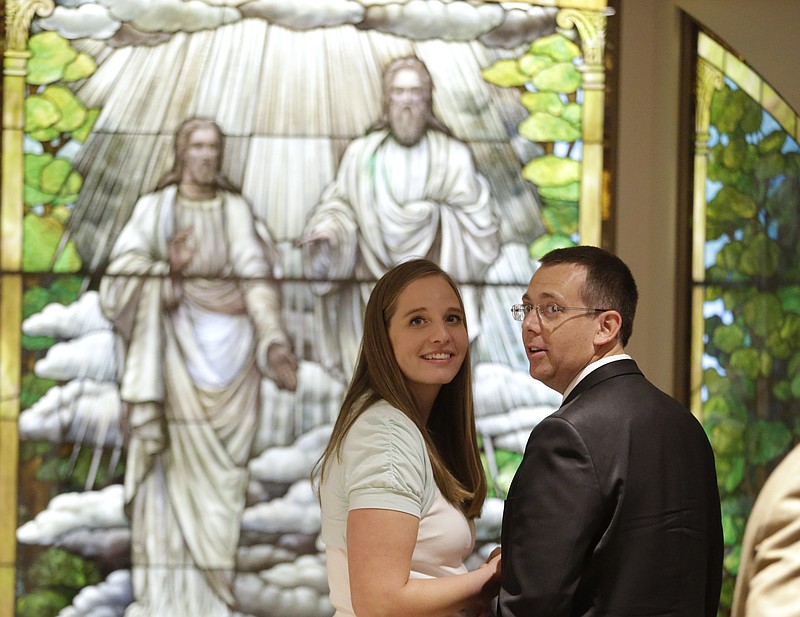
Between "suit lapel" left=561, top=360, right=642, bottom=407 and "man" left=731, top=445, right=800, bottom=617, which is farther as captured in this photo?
"suit lapel" left=561, top=360, right=642, bottom=407

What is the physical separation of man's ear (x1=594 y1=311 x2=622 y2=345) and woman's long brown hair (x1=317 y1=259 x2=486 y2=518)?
464 millimetres

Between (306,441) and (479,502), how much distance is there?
206cm

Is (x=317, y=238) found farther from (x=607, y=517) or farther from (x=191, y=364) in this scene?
(x=607, y=517)

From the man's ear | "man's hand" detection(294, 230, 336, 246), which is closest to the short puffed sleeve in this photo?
the man's ear

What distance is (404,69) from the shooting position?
16.6 ft

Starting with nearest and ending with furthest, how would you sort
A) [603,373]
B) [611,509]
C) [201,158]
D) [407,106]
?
[611,509]
[603,373]
[201,158]
[407,106]

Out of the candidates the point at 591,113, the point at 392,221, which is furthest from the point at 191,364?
the point at 591,113

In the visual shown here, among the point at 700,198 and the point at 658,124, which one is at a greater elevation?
the point at 658,124

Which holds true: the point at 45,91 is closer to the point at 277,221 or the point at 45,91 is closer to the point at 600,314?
the point at 277,221

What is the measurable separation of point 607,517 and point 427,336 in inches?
27.0

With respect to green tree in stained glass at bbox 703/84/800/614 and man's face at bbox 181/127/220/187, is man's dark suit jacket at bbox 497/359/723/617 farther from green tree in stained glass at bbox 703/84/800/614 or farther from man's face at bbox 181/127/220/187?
man's face at bbox 181/127/220/187

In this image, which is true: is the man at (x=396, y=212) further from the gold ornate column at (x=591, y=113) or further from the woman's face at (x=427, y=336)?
the woman's face at (x=427, y=336)

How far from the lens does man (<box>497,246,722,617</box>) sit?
237cm

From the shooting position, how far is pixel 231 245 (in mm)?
4918
